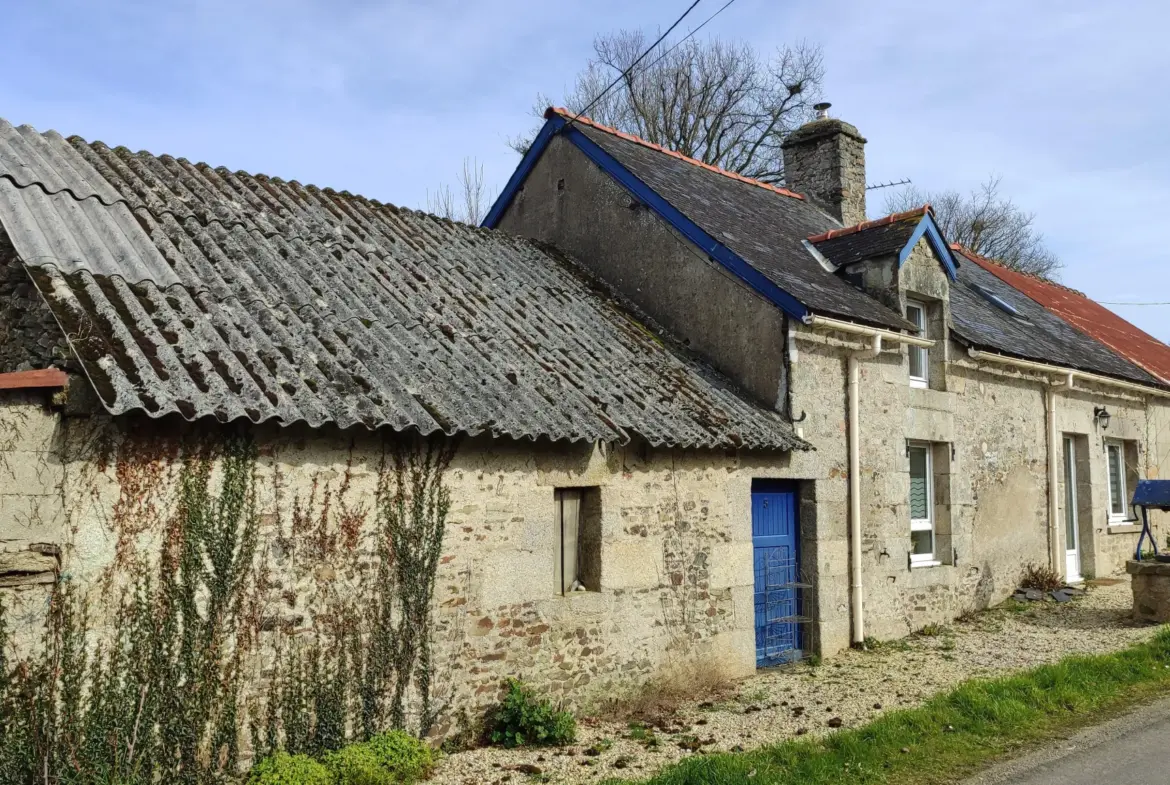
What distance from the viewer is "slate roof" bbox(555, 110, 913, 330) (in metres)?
10.2

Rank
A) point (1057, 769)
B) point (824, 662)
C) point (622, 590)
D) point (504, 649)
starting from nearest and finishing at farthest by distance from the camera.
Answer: point (1057, 769), point (504, 649), point (622, 590), point (824, 662)

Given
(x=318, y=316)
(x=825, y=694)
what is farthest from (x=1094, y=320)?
(x=318, y=316)

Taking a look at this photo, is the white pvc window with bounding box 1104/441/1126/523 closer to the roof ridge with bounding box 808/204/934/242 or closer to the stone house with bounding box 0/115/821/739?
the roof ridge with bounding box 808/204/934/242

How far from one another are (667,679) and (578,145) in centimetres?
717

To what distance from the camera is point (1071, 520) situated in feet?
47.5

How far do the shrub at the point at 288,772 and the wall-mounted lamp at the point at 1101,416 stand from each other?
1347 cm

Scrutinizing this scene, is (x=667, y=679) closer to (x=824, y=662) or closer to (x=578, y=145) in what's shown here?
(x=824, y=662)

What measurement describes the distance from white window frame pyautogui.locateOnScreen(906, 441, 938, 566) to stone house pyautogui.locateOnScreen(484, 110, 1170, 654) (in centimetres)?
3

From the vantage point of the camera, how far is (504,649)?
277 inches

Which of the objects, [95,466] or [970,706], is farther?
[970,706]

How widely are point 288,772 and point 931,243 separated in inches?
378

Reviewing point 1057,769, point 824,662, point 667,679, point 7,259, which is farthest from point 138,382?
point 824,662

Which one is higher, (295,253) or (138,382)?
(295,253)

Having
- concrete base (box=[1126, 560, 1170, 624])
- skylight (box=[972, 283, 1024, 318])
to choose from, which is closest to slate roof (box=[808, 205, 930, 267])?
skylight (box=[972, 283, 1024, 318])
